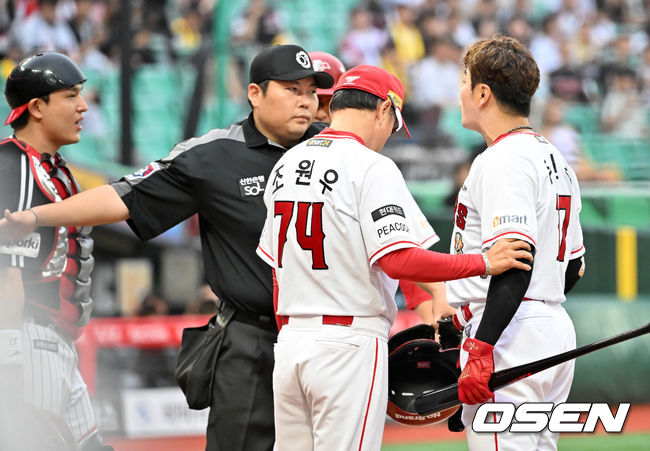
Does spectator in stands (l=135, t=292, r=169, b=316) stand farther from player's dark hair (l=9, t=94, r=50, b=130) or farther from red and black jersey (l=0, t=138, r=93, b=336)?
player's dark hair (l=9, t=94, r=50, b=130)

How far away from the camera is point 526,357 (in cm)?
327

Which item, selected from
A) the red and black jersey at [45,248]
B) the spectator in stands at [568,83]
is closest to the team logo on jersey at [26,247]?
the red and black jersey at [45,248]

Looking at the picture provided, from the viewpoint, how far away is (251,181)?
3805mm

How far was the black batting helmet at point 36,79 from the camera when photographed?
3.95m

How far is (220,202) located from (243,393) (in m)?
0.77

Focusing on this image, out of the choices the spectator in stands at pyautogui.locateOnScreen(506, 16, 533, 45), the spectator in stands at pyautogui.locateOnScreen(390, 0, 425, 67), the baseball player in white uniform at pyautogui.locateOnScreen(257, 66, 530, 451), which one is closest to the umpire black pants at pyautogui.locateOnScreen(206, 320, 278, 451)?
the baseball player in white uniform at pyautogui.locateOnScreen(257, 66, 530, 451)

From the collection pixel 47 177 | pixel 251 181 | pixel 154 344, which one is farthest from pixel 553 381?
pixel 154 344

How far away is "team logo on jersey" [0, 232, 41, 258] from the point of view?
11.9 ft

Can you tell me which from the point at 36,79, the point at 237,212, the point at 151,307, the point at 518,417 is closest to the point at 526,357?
the point at 518,417

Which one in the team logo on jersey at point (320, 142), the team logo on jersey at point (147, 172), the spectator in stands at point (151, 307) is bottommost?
the spectator in stands at point (151, 307)

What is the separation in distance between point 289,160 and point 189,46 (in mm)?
9376

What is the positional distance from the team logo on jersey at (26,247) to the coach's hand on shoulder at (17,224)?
8cm

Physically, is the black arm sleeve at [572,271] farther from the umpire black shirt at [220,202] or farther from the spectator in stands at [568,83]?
the spectator in stands at [568,83]

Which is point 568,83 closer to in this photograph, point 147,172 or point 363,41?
point 363,41
